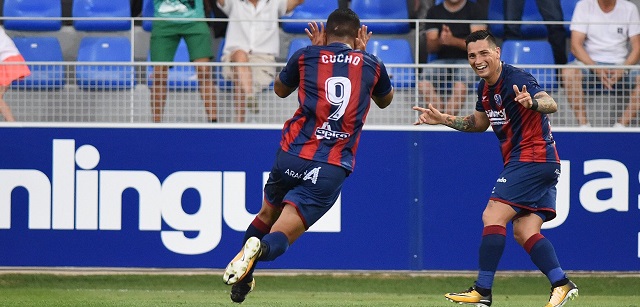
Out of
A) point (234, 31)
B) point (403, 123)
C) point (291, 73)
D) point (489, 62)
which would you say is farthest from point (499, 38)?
point (291, 73)

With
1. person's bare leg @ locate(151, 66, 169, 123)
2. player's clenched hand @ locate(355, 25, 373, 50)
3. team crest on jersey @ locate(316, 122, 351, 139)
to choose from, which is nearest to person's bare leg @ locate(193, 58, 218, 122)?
person's bare leg @ locate(151, 66, 169, 123)

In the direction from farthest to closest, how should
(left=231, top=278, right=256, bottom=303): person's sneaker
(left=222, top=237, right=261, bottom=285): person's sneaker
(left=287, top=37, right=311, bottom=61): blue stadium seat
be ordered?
(left=287, top=37, right=311, bottom=61): blue stadium seat
(left=231, top=278, right=256, bottom=303): person's sneaker
(left=222, top=237, right=261, bottom=285): person's sneaker

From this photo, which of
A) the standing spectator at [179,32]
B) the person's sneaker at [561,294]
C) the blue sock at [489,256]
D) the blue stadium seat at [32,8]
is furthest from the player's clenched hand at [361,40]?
the blue stadium seat at [32,8]

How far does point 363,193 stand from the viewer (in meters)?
11.0

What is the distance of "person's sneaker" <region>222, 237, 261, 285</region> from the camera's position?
264 inches

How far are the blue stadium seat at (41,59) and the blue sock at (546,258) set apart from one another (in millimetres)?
5249

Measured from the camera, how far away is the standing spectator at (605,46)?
10773 millimetres

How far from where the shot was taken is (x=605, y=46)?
1159 centimetres

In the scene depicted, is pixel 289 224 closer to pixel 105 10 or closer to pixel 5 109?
pixel 5 109

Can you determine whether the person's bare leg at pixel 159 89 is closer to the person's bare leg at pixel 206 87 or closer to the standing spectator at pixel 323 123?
the person's bare leg at pixel 206 87

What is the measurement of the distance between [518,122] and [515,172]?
0.36 meters

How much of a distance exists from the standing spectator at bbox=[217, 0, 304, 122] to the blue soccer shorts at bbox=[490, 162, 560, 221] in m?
3.60

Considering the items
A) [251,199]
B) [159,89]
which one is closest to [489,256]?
[251,199]

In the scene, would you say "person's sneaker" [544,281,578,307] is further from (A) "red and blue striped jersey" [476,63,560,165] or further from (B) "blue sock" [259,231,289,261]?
(B) "blue sock" [259,231,289,261]
